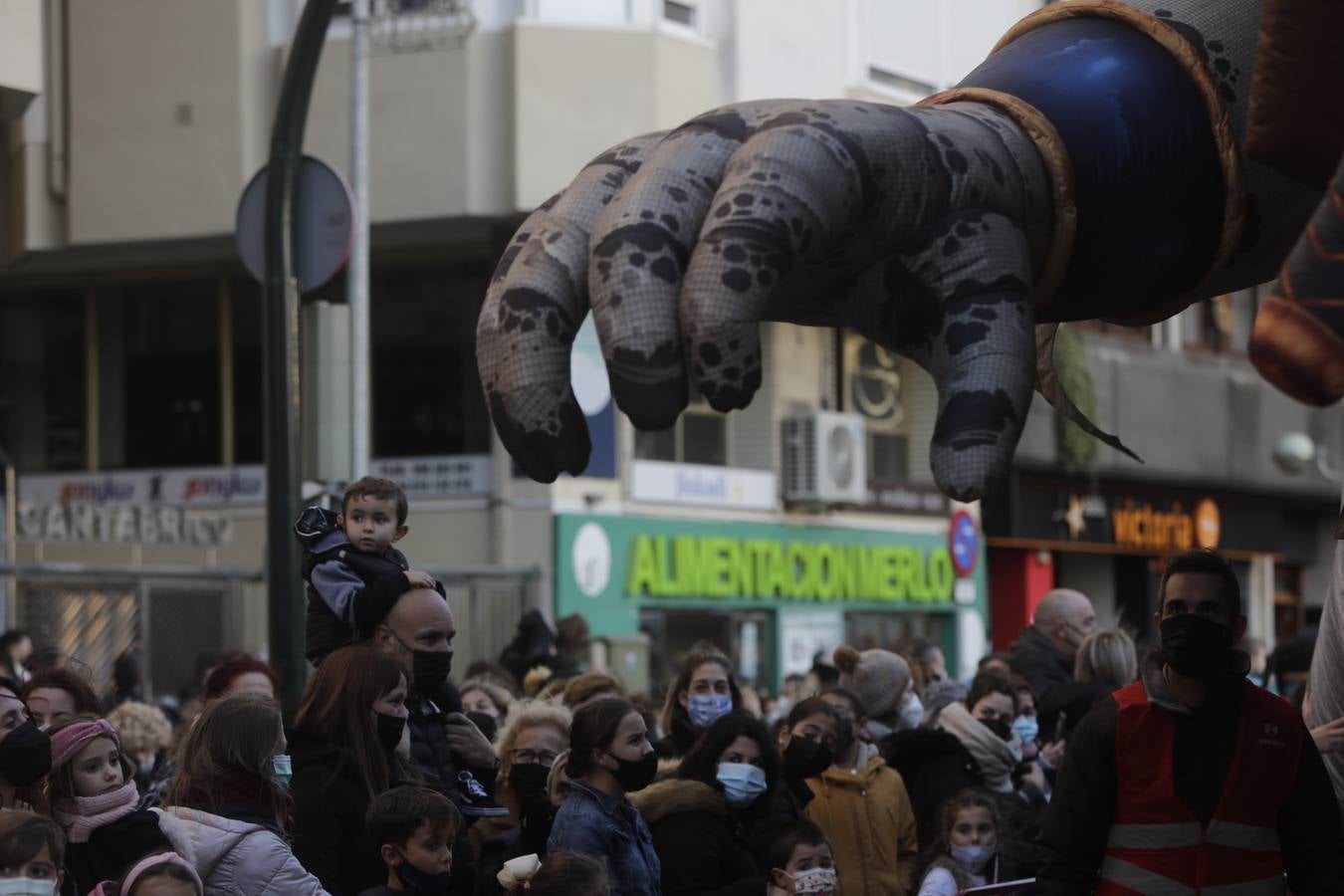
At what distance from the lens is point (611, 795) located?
6031 millimetres

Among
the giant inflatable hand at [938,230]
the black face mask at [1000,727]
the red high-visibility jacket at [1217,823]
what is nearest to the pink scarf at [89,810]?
the red high-visibility jacket at [1217,823]

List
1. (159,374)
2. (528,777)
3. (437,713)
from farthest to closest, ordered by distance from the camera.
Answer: (159,374)
(528,777)
(437,713)

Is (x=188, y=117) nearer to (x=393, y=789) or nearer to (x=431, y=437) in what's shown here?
(x=431, y=437)

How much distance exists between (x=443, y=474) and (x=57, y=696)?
1839 centimetres

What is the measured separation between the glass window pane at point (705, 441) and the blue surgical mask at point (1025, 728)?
17150mm

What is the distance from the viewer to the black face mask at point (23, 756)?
16.4 feet

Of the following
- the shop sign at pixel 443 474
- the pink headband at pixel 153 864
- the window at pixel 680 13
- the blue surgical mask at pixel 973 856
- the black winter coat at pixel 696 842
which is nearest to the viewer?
the pink headband at pixel 153 864

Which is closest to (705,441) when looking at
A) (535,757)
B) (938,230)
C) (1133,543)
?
(1133,543)

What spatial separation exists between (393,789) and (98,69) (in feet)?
66.4

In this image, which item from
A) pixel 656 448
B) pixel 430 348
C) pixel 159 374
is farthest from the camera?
pixel 159 374

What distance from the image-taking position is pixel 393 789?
17.1 feet

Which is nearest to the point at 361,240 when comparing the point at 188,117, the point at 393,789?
the point at 188,117

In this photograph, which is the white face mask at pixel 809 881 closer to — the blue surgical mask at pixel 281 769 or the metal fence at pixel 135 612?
the blue surgical mask at pixel 281 769

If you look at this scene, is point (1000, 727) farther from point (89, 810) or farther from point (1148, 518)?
point (1148, 518)
